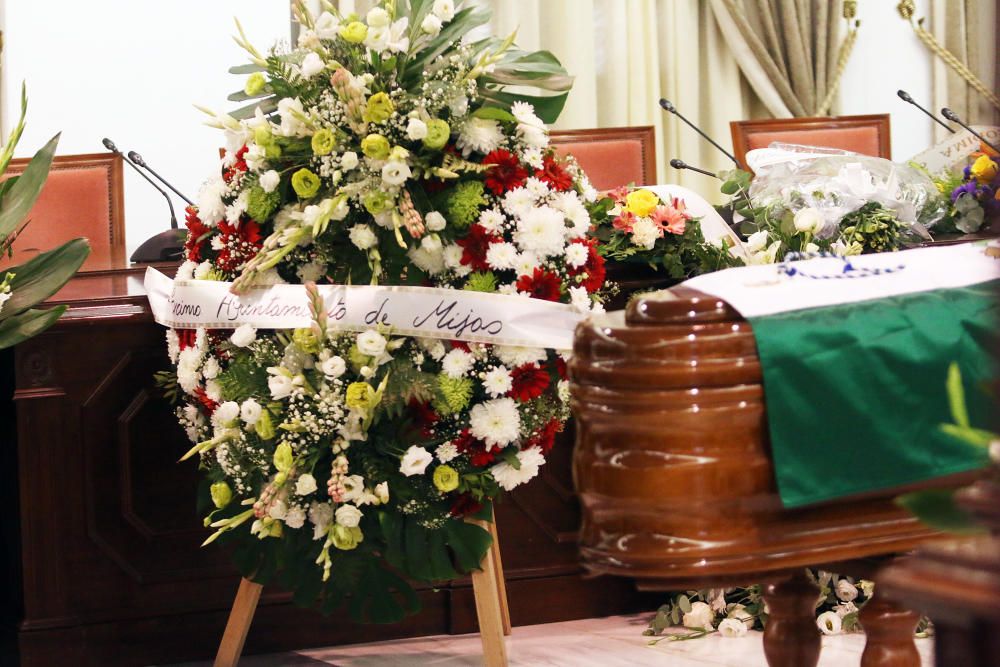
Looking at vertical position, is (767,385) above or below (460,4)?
below

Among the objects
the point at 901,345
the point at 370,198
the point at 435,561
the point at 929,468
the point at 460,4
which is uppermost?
the point at 460,4

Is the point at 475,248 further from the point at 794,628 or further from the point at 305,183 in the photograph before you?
the point at 794,628

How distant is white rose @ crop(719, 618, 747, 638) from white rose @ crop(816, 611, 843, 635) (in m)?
0.17

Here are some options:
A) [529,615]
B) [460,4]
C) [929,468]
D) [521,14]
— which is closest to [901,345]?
[929,468]

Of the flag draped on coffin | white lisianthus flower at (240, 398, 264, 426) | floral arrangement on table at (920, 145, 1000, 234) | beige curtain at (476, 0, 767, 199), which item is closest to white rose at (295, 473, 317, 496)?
white lisianthus flower at (240, 398, 264, 426)

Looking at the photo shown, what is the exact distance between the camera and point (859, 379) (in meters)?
1.21

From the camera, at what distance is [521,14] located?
5.64 m

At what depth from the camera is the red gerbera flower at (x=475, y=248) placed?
2283 millimetres

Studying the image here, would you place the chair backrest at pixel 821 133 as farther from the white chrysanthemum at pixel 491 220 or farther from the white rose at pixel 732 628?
the white chrysanthemum at pixel 491 220

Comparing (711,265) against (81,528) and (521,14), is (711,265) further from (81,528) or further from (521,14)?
(521,14)

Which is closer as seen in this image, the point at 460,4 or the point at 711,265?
the point at 460,4

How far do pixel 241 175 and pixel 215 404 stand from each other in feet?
1.41

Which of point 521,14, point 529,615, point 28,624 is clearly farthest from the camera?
point 521,14

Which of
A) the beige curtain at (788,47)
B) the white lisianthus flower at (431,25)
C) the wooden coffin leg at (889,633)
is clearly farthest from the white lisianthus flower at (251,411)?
the beige curtain at (788,47)
